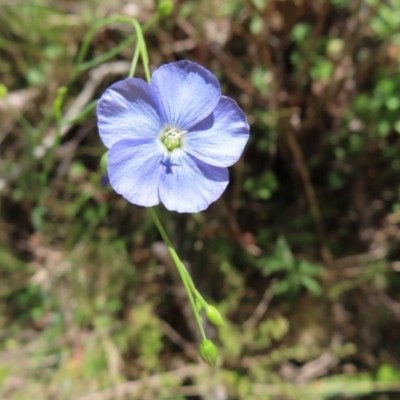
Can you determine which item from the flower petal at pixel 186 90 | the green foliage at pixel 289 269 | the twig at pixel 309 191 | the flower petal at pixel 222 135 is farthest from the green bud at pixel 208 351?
the twig at pixel 309 191

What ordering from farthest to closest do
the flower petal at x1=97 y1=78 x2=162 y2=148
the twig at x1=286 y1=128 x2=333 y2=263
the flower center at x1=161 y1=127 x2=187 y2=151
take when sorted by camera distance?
the twig at x1=286 y1=128 x2=333 y2=263, the flower center at x1=161 y1=127 x2=187 y2=151, the flower petal at x1=97 y1=78 x2=162 y2=148

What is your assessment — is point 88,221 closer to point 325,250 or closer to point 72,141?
point 72,141

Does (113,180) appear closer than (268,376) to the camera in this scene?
Yes

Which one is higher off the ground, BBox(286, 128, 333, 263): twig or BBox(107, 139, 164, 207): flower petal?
BBox(107, 139, 164, 207): flower petal

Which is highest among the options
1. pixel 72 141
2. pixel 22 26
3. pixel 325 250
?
pixel 22 26

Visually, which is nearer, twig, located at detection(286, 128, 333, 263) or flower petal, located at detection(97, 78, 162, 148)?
flower petal, located at detection(97, 78, 162, 148)

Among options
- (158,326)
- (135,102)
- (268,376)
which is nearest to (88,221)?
(158,326)

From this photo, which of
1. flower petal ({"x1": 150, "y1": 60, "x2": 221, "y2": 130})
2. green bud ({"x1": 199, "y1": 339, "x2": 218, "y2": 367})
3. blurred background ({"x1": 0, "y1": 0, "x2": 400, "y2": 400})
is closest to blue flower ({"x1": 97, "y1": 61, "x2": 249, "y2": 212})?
flower petal ({"x1": 150, "y1": 60, "x2": 221, "y2": 130})

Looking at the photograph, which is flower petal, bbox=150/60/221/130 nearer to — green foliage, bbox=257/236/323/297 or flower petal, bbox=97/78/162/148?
flower petal, bbox=97/78/162/148
